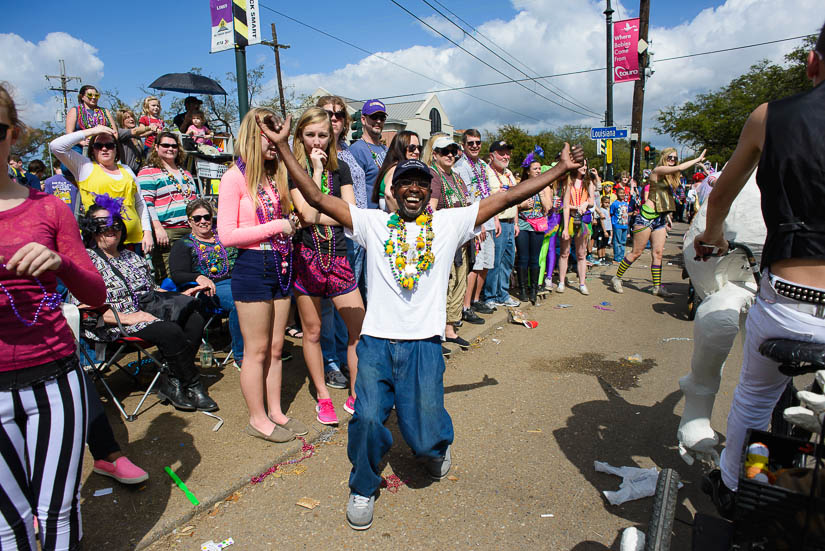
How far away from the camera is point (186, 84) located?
10273mm

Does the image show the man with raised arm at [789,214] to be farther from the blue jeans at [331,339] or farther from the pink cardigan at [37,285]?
the blue jeans at [331,339]

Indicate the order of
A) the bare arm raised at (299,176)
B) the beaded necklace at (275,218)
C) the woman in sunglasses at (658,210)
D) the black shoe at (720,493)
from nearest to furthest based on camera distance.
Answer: the black shoe at (720,493) → the bare arm raised at (299,176) → the beaded necklace at (275,218) → the woman in sunglasses at (658,210)

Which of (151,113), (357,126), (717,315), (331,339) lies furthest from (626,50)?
(717,315)

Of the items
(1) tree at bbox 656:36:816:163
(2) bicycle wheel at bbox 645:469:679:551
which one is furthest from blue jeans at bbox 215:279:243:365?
(1) tree at bbox 656:36:816:163

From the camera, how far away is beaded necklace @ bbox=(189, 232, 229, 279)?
17.8 feet

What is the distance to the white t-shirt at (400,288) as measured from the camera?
2.95m

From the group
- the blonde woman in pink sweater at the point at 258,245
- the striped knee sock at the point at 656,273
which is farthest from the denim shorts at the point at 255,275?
the striped knee sock at the point at 656,273

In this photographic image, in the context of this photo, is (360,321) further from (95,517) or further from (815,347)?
(815,347)

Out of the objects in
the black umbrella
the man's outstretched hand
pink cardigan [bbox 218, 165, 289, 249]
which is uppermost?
the black umbrella

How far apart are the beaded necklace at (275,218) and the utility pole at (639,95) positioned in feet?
57.3

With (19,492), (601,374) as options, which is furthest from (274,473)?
(601,374)

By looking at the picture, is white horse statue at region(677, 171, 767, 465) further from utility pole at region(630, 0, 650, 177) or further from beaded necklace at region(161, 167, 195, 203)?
utility pole at region(630, 0, 650, 177)

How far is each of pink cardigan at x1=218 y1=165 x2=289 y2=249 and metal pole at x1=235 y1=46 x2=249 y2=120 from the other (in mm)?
3814

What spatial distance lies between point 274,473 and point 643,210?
7.40m
